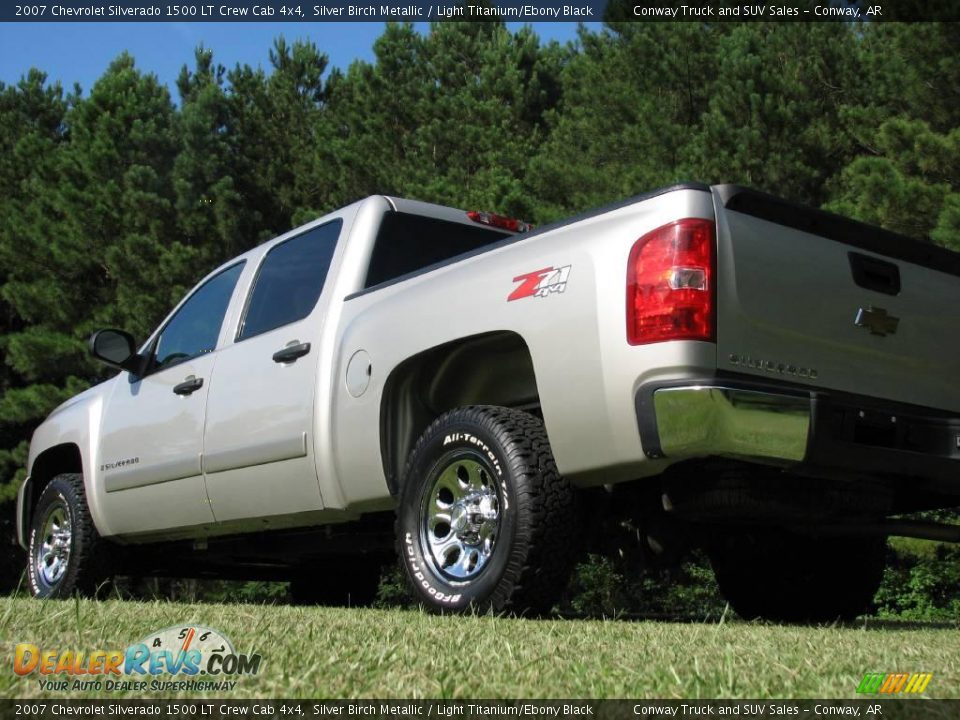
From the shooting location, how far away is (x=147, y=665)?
2.48 metres

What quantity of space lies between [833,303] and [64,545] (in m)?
5.06

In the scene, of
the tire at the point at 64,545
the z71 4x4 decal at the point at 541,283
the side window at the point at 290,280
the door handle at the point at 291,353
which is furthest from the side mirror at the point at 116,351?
the z71 4x4 decal at the point at 541,283

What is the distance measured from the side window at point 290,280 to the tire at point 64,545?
183cm

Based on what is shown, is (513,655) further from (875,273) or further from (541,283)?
(875,273)

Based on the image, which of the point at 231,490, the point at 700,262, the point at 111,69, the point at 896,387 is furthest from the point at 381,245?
the point at 111,69

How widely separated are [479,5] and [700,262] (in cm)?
2172

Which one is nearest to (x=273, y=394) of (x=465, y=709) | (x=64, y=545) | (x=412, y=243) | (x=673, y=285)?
(x=412, y=243)

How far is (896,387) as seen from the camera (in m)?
4.50

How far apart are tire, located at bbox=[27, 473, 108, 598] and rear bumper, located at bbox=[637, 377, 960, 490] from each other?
429cm

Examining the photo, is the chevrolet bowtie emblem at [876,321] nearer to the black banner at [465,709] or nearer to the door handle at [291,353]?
the black banner at [465,709]

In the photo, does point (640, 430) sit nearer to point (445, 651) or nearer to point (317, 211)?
point (445, 651)

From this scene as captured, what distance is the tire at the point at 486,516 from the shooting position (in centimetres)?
418

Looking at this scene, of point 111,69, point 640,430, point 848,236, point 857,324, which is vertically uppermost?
point 111,69

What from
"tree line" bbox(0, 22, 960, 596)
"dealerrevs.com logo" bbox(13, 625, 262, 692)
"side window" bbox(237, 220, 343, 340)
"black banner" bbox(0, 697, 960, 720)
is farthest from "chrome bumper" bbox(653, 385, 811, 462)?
"tree line" bbox(0, 22, 960, 596)
